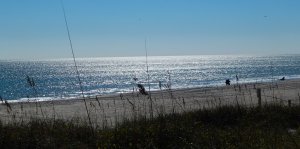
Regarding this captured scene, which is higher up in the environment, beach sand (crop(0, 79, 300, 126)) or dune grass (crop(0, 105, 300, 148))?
dune grass (crop(0, 105, 300, 148))

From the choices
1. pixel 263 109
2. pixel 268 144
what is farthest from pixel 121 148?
pixel 263 109

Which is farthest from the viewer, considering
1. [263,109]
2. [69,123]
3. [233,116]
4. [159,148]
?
[263,109]

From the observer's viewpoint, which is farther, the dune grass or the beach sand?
the beach sand

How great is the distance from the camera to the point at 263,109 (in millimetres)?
10680

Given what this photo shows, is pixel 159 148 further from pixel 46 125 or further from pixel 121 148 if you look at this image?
pixel 46 125

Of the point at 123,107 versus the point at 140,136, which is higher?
the point at 140,136

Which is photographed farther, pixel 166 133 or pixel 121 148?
pixel 166 133

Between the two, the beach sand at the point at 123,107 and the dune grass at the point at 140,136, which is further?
the beach sand at the point at 123,107

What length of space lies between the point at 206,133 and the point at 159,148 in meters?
1.09

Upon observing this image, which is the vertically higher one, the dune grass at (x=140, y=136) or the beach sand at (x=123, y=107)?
the dune grass at (x=140, y=136)

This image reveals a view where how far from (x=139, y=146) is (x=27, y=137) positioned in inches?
69.4

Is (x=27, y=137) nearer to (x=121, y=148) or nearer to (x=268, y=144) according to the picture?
(x=121, y=148)

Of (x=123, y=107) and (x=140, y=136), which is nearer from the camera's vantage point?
(x=140, y=136)

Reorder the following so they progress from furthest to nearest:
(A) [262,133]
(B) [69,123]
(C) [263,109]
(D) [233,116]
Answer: (C) [263,109], (D) [233,116], (B) [69,123], (A) [262,133]
